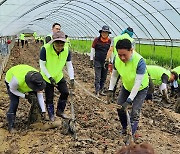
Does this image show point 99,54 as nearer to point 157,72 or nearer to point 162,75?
point 157,72

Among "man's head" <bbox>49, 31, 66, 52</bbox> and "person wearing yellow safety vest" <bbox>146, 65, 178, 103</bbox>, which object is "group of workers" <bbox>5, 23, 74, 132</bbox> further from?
"person wearing yellow safety vest" <bbox>146, 65, 178, 103</bbox>

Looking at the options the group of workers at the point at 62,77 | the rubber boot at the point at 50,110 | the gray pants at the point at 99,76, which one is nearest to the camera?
the group of workers at the point at 62,77

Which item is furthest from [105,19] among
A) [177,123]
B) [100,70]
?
[177,123]

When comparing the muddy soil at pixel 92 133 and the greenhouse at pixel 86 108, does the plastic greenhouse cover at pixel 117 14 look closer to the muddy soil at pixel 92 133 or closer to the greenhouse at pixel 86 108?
the greenhouse at pixel 86 108

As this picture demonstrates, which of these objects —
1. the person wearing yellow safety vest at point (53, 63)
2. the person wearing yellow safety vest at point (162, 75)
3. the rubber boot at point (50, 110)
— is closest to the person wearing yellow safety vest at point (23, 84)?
the person wearing yellow safety vest at point (53, 63)

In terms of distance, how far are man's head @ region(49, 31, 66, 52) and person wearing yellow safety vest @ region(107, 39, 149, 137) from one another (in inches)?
29.6

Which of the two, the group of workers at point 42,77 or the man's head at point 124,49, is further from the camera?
the group of workers at point 42,77

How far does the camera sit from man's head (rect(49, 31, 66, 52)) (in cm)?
494

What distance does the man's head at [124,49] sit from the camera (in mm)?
4129

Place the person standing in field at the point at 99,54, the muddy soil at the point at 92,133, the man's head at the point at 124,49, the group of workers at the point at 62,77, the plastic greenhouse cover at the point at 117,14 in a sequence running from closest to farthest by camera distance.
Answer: the man's head at the point at 124,49
the group of workers at the point at 62,77
the muddy soil at the point at 92,133
the person standing in field at the point at 99,54
the plastic greenhouse cover at the point at 117,14

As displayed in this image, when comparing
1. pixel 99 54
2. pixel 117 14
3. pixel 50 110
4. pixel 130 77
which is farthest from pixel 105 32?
pixel 117 14

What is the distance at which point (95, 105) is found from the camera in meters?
7.49

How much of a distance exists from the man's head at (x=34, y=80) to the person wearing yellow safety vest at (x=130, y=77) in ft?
3.01

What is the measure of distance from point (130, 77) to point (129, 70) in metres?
0.10
